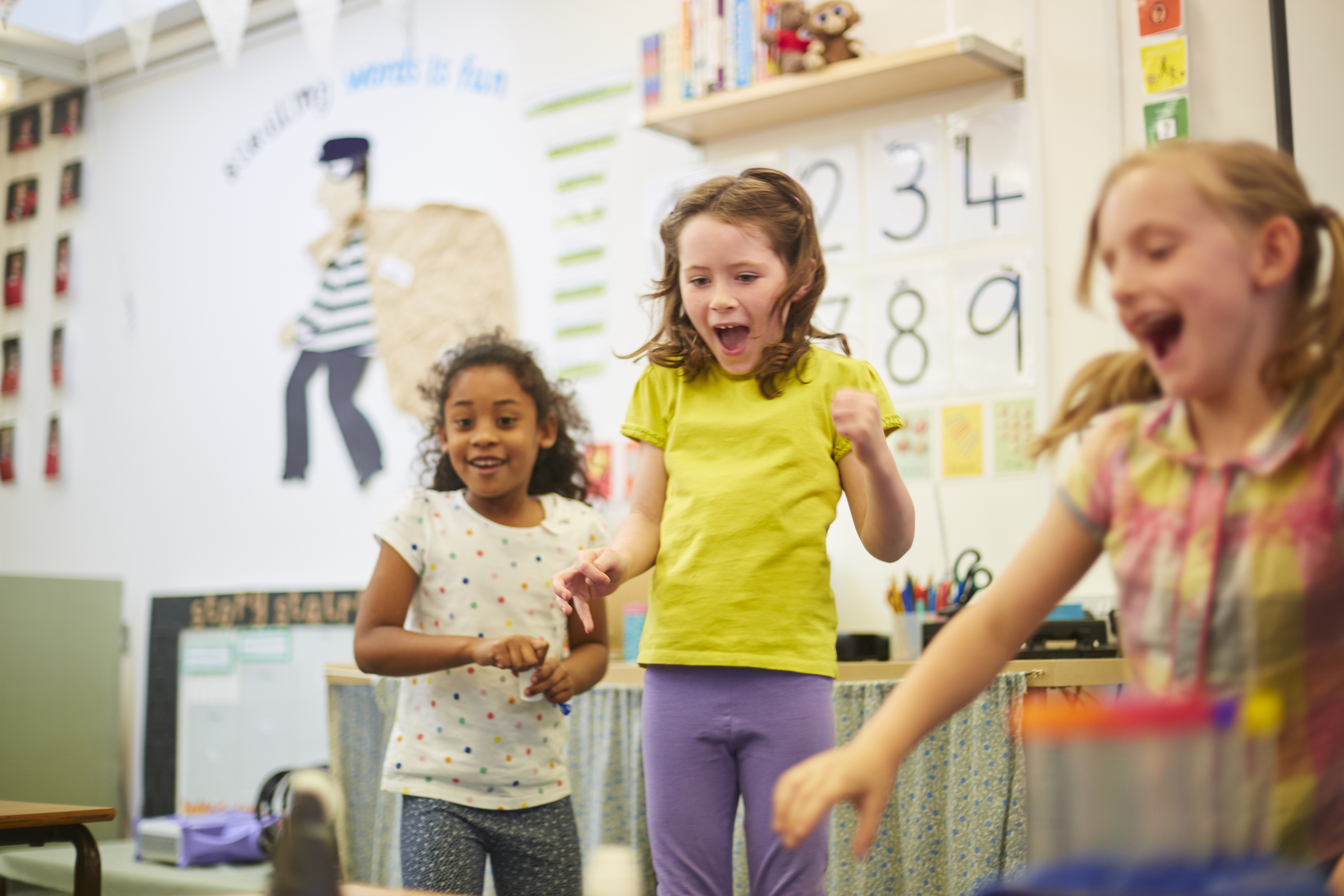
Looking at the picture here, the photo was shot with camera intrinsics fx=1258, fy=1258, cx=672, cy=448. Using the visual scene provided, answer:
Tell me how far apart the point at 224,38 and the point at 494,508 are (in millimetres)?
2123

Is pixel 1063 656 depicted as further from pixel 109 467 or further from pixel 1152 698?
pixel 109 467

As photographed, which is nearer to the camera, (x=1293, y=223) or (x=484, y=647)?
(x=1293, y=223)

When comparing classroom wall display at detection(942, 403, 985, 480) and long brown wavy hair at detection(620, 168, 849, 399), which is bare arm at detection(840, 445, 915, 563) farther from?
classroom wall display at detection(942, 403, 985, 480)

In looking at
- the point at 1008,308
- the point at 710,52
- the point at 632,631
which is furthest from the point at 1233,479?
the point at 710,52

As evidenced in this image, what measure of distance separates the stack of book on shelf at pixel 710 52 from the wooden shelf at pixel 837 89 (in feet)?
0.12

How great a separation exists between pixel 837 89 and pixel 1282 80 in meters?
0.93

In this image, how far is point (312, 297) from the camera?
4.26 metres

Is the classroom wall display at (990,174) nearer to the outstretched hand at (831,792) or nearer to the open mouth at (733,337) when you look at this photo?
the open mouth at (733,337)

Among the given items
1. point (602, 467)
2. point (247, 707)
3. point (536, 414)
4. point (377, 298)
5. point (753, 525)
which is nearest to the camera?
point (753, 525)

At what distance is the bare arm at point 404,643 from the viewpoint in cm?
160

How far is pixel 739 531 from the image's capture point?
1.39 m

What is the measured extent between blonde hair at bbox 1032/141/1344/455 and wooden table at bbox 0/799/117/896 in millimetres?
1617

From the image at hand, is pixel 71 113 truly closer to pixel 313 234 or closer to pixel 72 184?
pixel 72 184

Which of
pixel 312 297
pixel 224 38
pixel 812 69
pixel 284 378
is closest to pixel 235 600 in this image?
pixel 284 378
